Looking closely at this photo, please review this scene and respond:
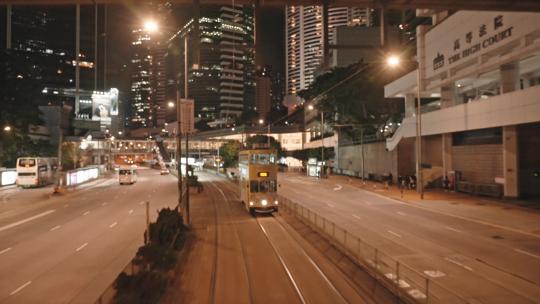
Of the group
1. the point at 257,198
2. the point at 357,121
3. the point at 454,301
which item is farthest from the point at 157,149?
the point at 454,301

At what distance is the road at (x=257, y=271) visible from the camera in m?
11.4

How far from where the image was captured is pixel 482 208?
29.8 metres

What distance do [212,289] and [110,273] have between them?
13.8 ft

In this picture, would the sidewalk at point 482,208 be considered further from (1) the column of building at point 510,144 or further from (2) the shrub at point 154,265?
(2) the shrub at point 154,265

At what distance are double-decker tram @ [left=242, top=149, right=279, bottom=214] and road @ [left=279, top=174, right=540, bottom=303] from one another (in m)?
4.28

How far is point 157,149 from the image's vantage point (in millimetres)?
136500

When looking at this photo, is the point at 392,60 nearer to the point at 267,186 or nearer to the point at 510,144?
the point at 267,186

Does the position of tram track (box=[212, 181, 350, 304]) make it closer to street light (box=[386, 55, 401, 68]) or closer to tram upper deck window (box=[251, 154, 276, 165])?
tram upper deck window (box=[251, 154, 276, 165])

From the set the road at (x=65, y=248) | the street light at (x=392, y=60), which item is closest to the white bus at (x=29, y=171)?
the road at (x=65, y=248)

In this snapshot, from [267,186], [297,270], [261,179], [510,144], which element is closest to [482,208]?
[510,144]

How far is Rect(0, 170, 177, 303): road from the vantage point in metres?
12.5

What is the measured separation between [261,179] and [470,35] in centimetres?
2426

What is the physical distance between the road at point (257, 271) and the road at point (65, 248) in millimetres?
2872

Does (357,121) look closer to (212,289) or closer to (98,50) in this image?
(212,289)
